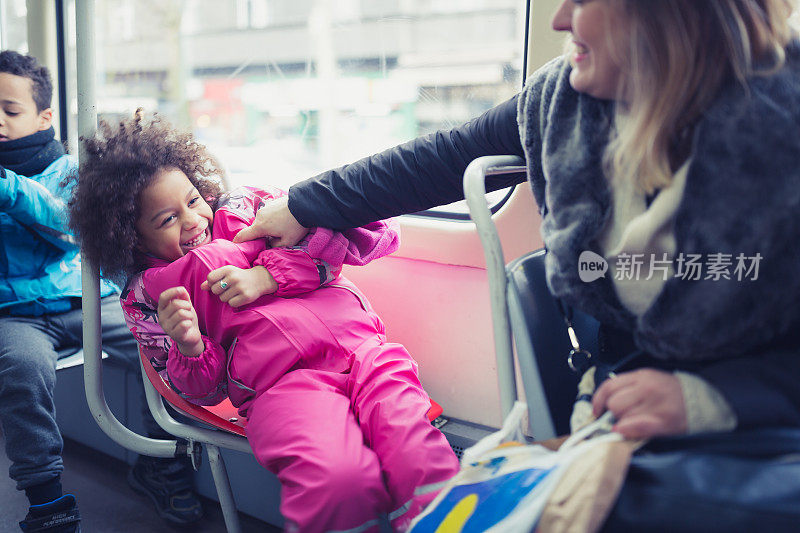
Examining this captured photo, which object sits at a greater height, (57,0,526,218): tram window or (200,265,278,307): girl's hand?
(57,0,526,218): tram window

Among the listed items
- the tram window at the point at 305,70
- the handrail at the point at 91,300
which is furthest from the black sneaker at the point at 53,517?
the tram window at the point at 305,70

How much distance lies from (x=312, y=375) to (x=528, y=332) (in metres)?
0.53

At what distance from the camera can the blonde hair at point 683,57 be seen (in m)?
0.78

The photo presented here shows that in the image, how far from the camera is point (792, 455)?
2.24ft

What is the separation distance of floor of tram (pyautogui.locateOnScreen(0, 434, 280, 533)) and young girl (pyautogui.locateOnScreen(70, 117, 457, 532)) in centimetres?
59

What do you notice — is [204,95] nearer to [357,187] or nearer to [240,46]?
[240,46]

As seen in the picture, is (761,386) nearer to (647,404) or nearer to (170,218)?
(647,404)

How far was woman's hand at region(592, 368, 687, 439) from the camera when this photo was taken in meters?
0.76

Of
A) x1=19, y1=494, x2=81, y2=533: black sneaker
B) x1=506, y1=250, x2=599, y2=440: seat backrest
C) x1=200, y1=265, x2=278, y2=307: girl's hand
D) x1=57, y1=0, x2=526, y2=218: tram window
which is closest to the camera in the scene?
x1=506, y1=250, x2=599, y2=440: seat backrest

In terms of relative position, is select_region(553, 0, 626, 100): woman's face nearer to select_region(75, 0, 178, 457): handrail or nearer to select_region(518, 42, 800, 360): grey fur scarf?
select_region(518, 42, 800, 360): grey fur scarf

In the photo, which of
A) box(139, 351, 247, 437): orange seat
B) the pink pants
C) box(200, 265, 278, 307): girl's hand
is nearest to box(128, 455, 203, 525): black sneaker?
box(139, 351, 247, 437): orange seat

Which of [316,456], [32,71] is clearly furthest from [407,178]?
[32,71]

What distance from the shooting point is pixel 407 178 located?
1.25 meters

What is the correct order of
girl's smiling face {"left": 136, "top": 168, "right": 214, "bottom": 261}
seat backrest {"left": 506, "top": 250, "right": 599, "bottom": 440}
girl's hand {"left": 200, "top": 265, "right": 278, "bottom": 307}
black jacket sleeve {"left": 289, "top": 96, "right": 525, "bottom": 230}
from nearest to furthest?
seat backrest {"left": 506, "top": 250, "right": 599, "bottom": 440}
black jacket sleeve {"left": 289, "top": 96, "right": 525, "bottom": 230}
girl's hand {"left": 200, "top": 265, "right": 278, "bottom": 307}
girl's smiling face {"left": 136, "top": 168, "right": 214, "bottom": 261}
